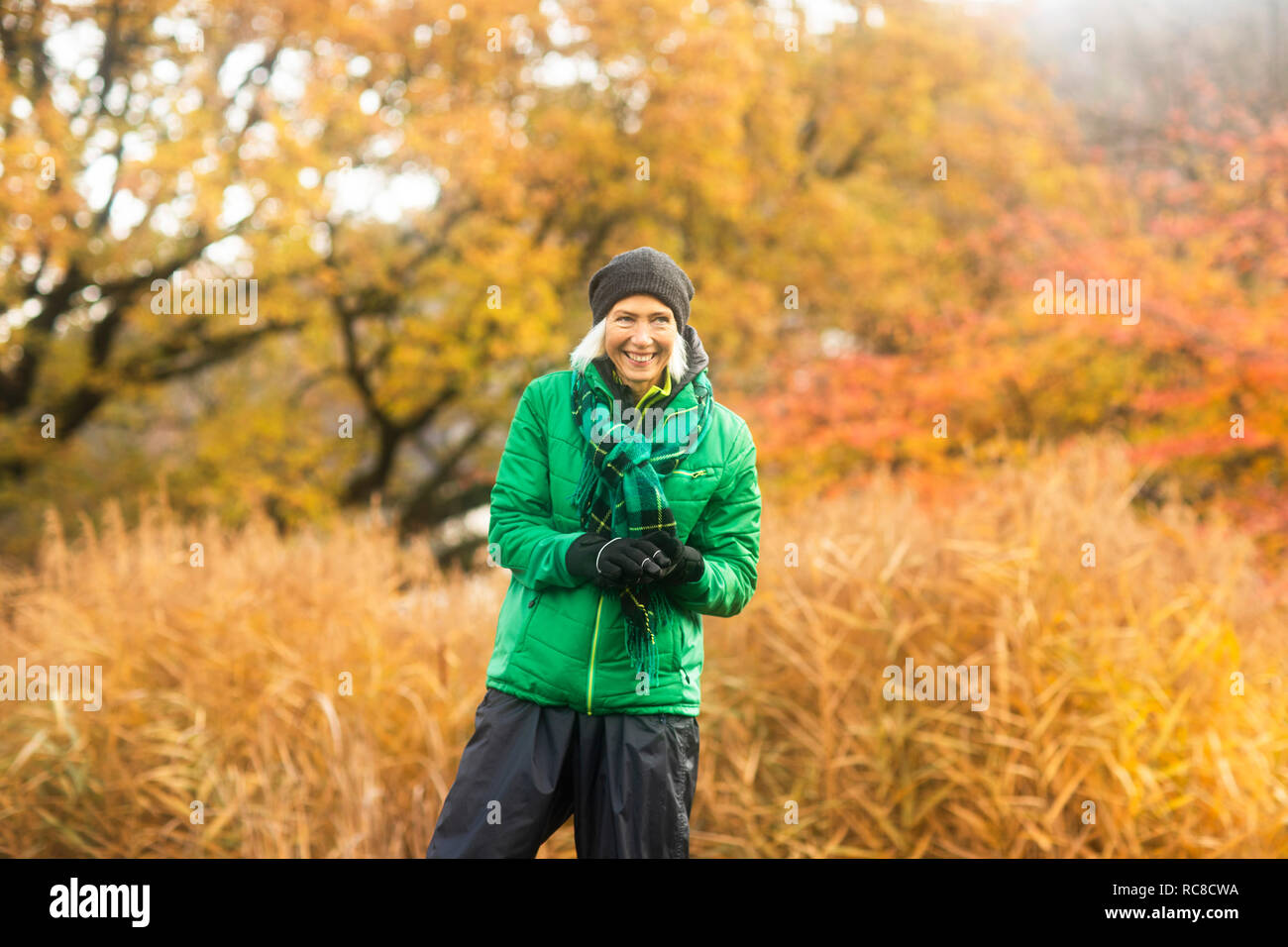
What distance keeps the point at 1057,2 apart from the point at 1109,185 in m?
5.00

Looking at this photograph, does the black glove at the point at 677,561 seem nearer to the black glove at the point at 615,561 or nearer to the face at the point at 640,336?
the black glove at the point at 615,561

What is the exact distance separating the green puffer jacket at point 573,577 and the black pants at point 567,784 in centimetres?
5

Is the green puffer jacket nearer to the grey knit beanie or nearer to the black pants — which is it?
the black pants

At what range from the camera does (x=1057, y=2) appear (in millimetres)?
16016

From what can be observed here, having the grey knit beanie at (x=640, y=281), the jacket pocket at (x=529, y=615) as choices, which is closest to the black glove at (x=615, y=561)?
the jacket pocket at (x=529, y=615)

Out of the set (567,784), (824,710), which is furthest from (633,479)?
(824,710)

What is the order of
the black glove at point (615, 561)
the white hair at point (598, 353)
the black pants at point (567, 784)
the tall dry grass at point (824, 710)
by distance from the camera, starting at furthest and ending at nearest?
the tall dry grass at point (824, 710) → the white hair at point (598, 353) → the black pants at point (567, 784) → the black glove at point (615, 561)

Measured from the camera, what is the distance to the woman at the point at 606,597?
236cm

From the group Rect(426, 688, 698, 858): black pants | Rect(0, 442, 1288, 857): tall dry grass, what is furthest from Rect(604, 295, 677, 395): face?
Rect(0, 442, 1288, 857): tall dry grass

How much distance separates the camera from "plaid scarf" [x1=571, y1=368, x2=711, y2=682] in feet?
7.61

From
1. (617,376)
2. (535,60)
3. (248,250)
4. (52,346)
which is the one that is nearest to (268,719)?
(617,376)

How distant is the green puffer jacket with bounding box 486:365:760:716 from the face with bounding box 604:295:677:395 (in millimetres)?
75

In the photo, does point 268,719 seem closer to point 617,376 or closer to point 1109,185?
point 617,376

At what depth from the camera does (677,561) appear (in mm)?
2316
